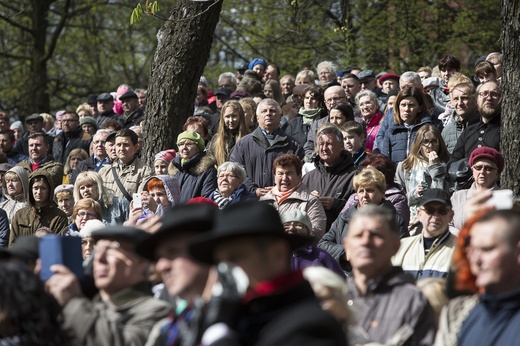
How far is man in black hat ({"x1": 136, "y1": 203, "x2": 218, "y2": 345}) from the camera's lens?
4.73 metres

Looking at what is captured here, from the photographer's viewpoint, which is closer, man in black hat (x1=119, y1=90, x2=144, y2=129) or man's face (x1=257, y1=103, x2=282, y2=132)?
man's face (x1=257, y1=103, x2=282, y2=132)

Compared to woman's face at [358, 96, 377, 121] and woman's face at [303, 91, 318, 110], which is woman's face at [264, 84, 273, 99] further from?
woman's face at [358, 96, 377, 121]

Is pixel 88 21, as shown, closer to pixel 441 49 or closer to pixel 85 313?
pixel 441 49

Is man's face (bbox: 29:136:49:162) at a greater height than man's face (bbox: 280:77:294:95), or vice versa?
man's face (bbox: 280:77:294:95)

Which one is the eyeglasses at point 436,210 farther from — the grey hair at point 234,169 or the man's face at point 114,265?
the man's face at point 114,265

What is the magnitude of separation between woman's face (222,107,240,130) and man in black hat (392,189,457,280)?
15.5 feet

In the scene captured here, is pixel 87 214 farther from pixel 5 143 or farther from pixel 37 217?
pixel 5 143

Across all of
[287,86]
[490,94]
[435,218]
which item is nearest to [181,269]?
[435,218]

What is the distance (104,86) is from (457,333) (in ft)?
82.4

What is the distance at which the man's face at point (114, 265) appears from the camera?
19.1ft

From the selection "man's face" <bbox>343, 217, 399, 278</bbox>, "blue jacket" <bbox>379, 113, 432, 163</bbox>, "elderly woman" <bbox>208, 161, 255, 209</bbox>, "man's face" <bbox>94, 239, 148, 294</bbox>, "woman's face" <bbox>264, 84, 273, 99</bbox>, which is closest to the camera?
"man's face" <bbox>94, 239, 148, 294</bbox>

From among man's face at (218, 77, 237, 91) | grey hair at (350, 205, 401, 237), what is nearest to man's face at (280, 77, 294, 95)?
man's face at (218, 77, 237, 91)

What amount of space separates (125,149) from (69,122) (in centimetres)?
436

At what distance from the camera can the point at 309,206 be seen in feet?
34.1
